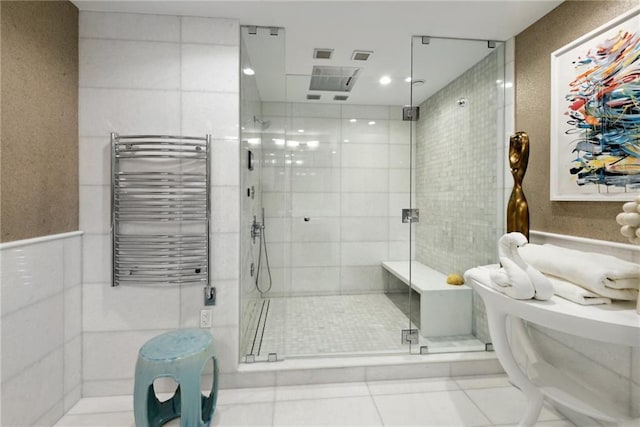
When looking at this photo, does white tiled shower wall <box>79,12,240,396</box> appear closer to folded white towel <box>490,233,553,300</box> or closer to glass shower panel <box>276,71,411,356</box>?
Result: glass shower panel <box>276,71,411,356</box>

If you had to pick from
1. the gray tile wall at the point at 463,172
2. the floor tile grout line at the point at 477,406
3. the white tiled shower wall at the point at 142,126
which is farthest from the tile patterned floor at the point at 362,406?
the gray tile wall at the point at 463,172

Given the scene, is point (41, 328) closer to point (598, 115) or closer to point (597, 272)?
point (597, 272)

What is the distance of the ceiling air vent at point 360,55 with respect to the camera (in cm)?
243

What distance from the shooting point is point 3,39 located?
1.35 metres

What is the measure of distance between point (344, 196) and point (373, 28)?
161 centimetres

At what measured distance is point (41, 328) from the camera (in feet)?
5.24

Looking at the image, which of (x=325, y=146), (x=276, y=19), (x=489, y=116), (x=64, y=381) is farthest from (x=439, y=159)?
(x=64, y=381)

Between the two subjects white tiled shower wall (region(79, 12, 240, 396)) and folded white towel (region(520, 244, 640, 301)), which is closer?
folded white towel (region(520, 244, 640, 301))

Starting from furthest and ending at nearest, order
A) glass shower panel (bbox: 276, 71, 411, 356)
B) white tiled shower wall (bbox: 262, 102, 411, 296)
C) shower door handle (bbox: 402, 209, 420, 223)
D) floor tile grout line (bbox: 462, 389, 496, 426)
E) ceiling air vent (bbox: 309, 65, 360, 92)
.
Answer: white tiled shower wall (bbox: 262, 102, 411, 296) → glass shower panel (bbox: 276, 71, 411, 356) → ceiling air vent (bbox: 309, 65, 360, 92) → shower door handle (bbox: 402, 209, 420, 223) → floor tile grout line (bbox: 462, 389, 496, 426)

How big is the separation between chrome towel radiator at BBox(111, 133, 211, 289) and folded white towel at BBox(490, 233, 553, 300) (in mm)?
1648

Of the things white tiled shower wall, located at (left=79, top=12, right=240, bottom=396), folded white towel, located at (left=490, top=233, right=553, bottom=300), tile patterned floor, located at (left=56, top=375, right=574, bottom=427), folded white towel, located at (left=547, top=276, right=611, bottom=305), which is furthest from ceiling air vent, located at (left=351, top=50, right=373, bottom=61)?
tile patterned floor, located at (left=56, top=375, right=574, bottom=427)

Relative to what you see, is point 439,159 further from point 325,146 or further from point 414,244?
point 325,146

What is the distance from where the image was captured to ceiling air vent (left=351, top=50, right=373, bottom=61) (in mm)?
2430

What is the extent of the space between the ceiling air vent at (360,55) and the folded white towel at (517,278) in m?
1.76
